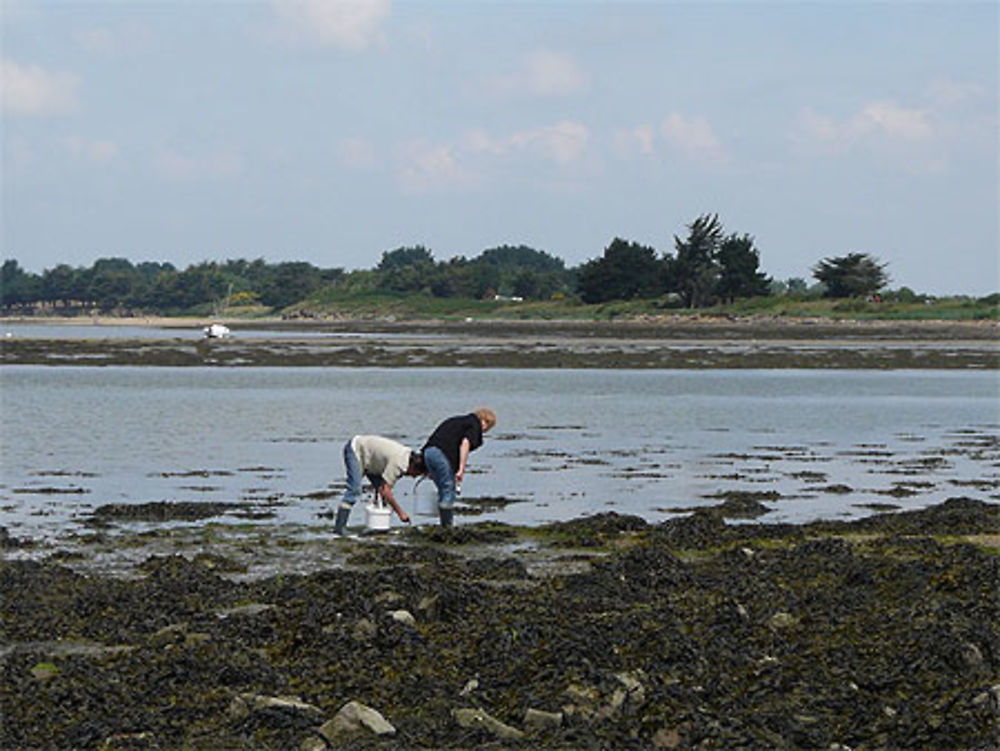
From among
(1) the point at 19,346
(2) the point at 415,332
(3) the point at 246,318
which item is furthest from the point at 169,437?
(3) the point at 246,318

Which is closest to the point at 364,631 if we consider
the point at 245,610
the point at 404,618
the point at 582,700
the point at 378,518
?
the point at 404,618

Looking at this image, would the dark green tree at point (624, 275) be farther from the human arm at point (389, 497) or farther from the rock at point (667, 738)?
the rock at point (667, 738)

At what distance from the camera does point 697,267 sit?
122 m

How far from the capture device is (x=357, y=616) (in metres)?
11.3

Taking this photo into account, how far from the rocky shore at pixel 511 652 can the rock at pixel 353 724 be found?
0.05ft

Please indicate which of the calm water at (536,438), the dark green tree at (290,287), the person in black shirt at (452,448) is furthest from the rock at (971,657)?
the dark green tree at (290,287)

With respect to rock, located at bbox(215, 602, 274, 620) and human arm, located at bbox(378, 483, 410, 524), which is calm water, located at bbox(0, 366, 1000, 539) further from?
rock, located at bbox(215, 602, 274, 620)

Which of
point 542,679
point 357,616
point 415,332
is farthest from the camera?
point 415,332

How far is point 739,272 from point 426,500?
101 meters

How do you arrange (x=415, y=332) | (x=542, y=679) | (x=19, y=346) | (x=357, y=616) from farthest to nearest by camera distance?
(x=415, y=332), (x=19, y=346), (x=357, y=616), (x=542, y=679)

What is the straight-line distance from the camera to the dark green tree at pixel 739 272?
118812 mm

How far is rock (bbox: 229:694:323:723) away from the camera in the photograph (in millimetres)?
8781

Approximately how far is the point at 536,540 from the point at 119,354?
58047 millimetres

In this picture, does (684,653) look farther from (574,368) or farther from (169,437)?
(574,368)
